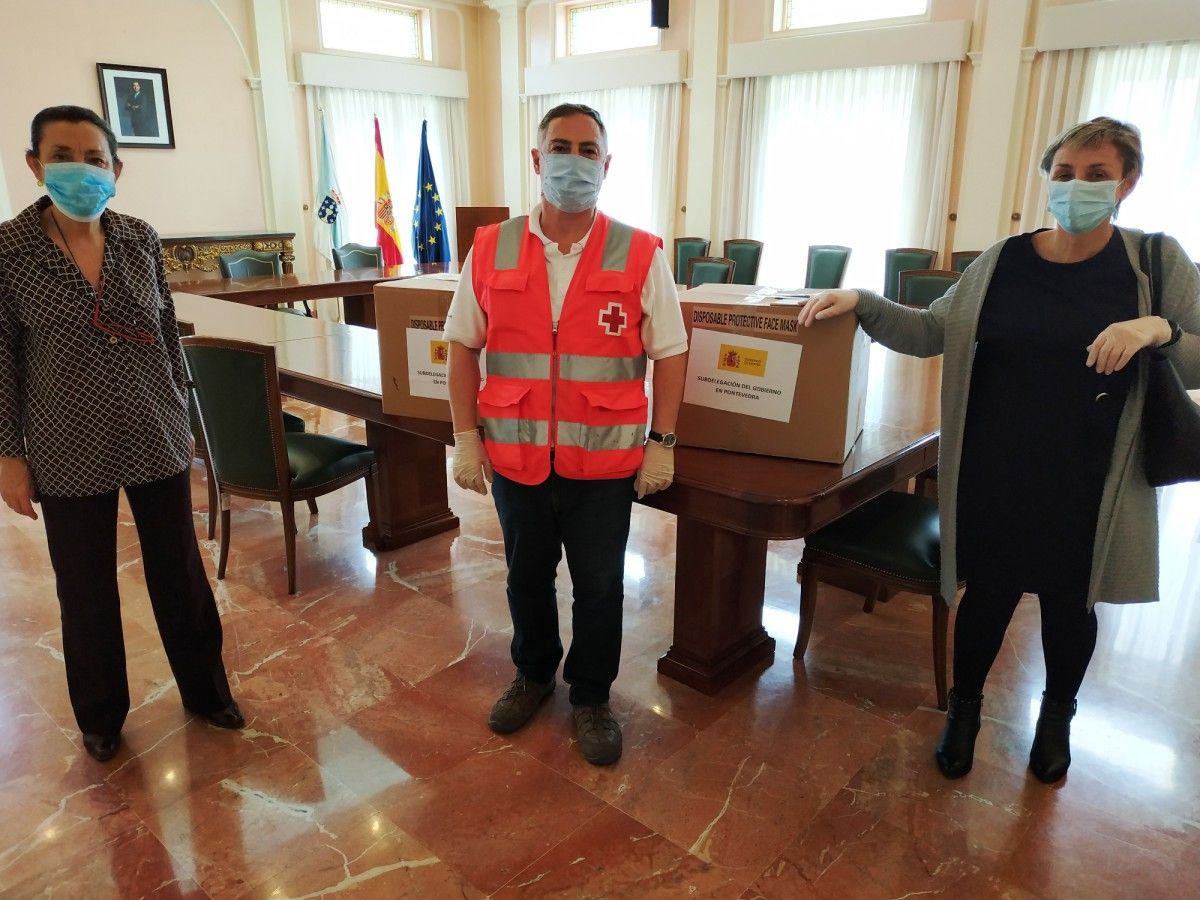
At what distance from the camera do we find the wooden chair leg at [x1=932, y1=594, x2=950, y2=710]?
6.64ft

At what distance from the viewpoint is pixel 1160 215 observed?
536cm

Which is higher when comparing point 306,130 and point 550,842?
point 306,130

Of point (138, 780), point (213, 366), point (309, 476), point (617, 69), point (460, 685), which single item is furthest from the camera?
point (617, 69)

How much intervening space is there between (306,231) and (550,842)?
714 cm

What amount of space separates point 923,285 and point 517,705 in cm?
329

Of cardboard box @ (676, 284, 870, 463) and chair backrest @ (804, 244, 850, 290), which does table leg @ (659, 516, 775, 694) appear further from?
chair backrest @ (804, 244, 850, 290)

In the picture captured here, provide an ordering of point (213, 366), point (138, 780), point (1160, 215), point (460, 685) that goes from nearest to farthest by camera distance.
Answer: point (138, 780), point (460, 685), point (213, 366), point (1160, 215)

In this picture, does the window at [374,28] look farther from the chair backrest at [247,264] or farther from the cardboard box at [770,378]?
the cardboard box at [770,378]

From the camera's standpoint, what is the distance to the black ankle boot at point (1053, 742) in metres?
1.79

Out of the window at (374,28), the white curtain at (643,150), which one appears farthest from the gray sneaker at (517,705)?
the window at (374,28)

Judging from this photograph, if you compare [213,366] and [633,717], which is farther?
[213,366]

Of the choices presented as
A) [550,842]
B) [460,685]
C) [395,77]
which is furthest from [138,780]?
[395,77]

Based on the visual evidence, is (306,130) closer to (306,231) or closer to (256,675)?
(306,231)

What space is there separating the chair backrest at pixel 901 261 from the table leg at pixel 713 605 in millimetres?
3913
